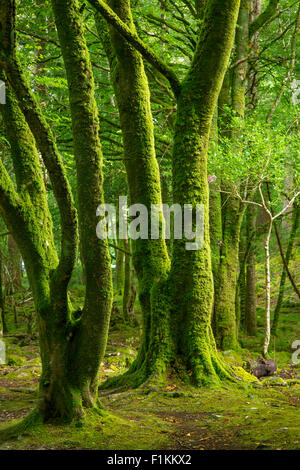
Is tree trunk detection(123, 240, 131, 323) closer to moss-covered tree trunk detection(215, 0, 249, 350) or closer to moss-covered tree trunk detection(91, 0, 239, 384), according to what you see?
moss-covered tree trunk detection(215, 0, 249, 350)

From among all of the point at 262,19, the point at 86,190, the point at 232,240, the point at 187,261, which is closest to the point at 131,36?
the point at 86,190

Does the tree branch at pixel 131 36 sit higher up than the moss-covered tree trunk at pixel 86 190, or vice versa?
the tree branch at pixel 131 36

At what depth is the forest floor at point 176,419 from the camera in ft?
12.3

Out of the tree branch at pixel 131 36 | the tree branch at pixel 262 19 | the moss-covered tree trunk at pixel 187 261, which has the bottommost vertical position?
the moss-covered tree trunk at pixel 187 261

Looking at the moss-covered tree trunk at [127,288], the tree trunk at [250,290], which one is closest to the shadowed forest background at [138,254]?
the tree trunk at [250,290]

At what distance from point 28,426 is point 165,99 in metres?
9.19

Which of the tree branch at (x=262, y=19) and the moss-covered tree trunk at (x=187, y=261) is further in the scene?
the tree branch at (x=262, y=19)

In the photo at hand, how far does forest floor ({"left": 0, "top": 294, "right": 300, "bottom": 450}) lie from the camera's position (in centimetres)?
374

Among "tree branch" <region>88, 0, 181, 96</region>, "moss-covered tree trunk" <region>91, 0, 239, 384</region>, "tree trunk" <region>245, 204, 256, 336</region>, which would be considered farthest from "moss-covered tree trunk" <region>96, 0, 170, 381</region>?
"tree trunk" <region>245, 204, 256, 336</region>

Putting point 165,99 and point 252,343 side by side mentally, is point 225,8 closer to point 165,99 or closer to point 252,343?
point 165,99

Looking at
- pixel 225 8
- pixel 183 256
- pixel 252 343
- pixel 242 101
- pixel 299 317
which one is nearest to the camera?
pixel 225 8

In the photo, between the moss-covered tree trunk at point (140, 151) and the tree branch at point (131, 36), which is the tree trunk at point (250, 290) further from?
the tree branch at point (131, 36)

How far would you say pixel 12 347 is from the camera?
36.5 ft
